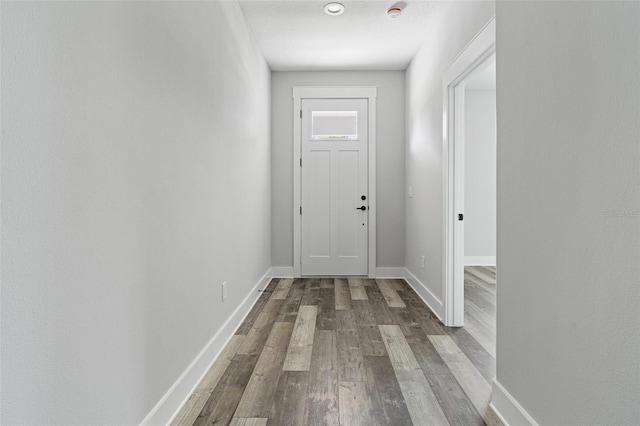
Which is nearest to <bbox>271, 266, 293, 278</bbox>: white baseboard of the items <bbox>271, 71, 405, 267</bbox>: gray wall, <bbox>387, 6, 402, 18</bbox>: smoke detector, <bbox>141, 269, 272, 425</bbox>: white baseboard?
<bbox>271, 71, 405, 267</bbox>: gray wall

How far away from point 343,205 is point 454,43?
7.47 feet

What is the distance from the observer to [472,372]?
2.01 m

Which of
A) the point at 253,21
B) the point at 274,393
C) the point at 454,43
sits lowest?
the point at 274,393

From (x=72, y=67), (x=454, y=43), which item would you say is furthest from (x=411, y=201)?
(x=72, y=67)

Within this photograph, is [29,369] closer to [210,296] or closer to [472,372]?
[210,296]

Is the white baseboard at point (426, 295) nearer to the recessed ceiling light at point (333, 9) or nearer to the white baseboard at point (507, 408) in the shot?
the white baseboard at point (507, 408)

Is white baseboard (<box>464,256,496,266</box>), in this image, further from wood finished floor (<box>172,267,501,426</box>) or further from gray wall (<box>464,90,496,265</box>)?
wood finished floor (<box>172,267,501,426</box>)

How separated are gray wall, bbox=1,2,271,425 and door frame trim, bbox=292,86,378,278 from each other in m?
2.31

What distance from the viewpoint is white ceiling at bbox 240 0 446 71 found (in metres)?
2.88

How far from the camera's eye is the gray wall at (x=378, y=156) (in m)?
4.41

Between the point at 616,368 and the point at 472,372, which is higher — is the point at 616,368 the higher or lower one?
the higher one

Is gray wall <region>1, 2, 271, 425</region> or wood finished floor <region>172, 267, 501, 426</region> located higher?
gray wall <region>1, 2, 271, 425</region>

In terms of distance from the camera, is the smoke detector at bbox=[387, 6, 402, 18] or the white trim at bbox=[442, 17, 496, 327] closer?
the white trim at bbox=[442, 17, 496, 327]

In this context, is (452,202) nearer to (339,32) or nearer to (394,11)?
(394,11)
